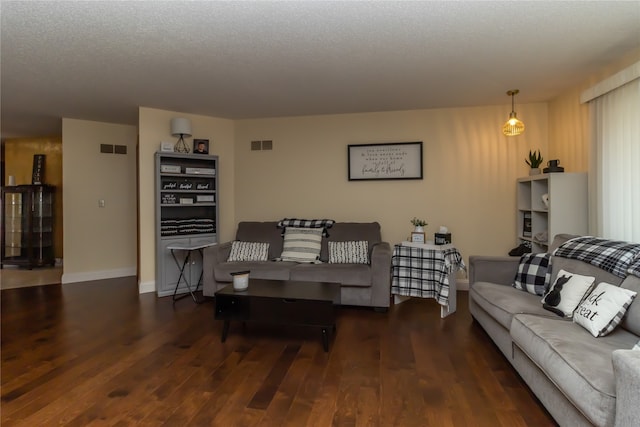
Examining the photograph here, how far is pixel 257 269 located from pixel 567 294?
2.60 meters

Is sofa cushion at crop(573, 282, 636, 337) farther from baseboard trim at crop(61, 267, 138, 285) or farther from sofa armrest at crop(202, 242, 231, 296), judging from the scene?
baseboard trim at crop(61, 267, 138, 285)

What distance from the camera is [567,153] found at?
3727 mm

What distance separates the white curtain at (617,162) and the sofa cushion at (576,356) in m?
1.27

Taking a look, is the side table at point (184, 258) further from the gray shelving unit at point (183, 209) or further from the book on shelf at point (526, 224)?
the book on shelf at point (526, 224)

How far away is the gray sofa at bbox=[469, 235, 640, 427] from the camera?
1.24 m

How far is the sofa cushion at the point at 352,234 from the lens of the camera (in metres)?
4.09

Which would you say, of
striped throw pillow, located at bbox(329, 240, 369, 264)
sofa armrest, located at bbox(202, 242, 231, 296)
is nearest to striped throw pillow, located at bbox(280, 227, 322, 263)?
striped throw pillow, located at bbox(329, 240, 369, 264)

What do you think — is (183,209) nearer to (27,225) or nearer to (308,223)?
(308,223)

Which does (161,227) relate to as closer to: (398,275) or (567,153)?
(398,275)

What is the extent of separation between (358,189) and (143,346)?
2.97 m

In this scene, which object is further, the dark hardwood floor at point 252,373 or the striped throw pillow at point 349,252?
the striped throw pillow at point 349,252

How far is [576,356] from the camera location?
1.56m

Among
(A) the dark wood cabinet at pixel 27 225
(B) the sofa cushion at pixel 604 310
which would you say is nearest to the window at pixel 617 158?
(B) the sofa cushion at pixel 604 310

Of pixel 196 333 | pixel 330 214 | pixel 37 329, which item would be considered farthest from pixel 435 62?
pixel 37 329
